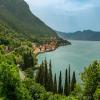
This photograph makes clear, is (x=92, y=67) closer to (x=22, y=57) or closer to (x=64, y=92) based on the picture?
(x=64, y=92)

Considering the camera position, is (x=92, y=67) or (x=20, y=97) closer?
(x=92, y=67)

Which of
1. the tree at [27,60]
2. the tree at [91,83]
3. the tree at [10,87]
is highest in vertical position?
the tree at [91,83]

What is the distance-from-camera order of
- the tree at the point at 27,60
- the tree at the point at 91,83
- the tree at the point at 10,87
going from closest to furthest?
1. the tree at the point at 91,83
2. the tree at the point at 10,87
3. the tree at the point at 27,60

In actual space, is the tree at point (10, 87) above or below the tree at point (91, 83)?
below

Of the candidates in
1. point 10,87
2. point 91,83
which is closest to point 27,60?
point 10,87

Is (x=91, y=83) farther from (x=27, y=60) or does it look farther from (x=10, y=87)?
(x=27, y=60)

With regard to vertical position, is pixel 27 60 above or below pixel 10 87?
below

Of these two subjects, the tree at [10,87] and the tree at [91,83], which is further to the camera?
the tree at [10,87]

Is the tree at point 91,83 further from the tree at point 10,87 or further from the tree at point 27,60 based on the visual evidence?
the tree at point 27,60

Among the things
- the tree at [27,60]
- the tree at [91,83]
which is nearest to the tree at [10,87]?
the tree at [91,83]

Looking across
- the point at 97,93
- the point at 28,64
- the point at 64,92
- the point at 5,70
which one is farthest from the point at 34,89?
the point at 28,64

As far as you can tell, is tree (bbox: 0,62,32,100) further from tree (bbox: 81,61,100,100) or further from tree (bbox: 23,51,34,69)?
tree (bbox: 23,51,34,69)
